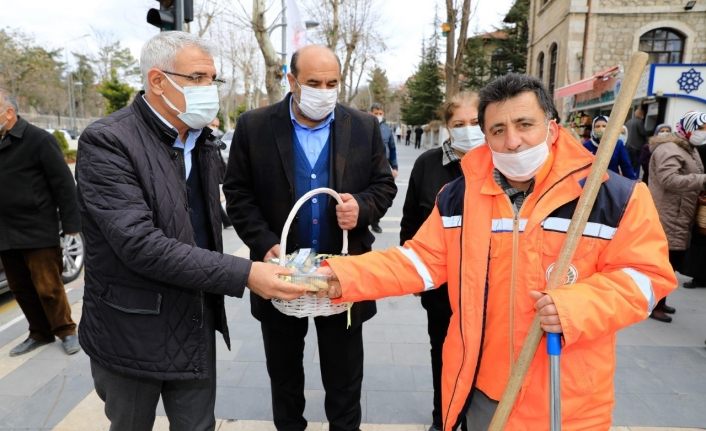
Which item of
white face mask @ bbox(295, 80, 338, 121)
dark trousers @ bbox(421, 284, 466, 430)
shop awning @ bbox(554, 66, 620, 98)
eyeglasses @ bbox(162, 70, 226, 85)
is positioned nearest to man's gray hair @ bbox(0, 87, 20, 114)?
eyeglasses @ bbox(162, 70, 226, 85)

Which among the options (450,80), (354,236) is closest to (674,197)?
(354,236)

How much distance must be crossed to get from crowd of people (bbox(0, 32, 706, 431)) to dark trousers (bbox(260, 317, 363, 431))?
0.5 inches

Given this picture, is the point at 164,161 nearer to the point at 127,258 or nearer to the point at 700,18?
the point at 127,258

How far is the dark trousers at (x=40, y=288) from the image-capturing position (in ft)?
12.3

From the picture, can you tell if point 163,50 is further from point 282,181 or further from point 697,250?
point 697,250

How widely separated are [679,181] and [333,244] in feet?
12.1

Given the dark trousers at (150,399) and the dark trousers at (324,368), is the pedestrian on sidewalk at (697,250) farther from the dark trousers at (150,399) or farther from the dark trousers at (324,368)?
the dark trousers at (150,399)

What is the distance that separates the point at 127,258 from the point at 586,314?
149 cm

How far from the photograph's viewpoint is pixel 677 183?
14.5 feet

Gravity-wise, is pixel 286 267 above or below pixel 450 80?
below

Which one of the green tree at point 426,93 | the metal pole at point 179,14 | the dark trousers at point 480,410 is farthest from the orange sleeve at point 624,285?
the green tree at point 426,93

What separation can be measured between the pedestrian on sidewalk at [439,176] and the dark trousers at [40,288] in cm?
290

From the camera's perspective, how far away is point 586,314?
140cm

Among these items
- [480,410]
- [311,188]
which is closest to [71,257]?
[311,188]
